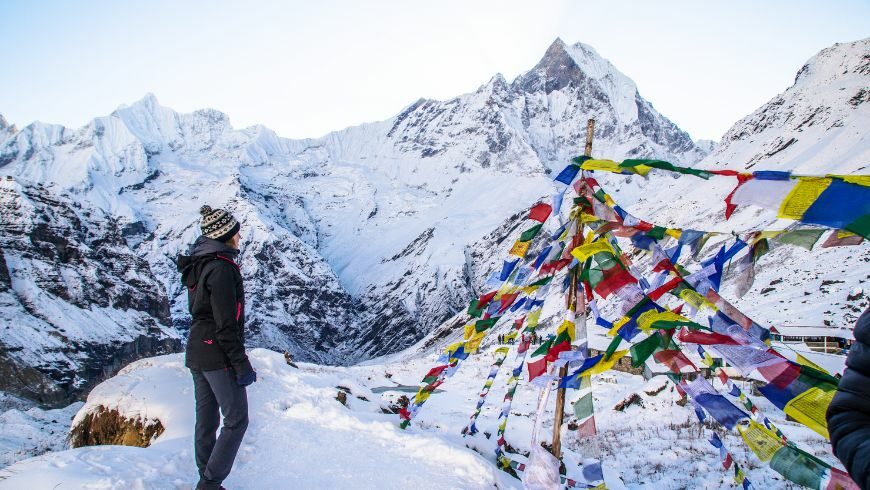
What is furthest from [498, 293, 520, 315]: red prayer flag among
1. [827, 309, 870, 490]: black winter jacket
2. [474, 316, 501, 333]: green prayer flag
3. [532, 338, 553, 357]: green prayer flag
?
[827, 309, 870, 490]: black winter jacket

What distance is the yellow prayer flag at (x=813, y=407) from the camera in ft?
9.36

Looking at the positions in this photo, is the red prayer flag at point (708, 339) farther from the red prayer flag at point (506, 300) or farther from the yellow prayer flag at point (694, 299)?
the red prayer flag at point (506, 300)

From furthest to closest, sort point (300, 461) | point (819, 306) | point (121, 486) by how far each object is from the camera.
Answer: point (819, 306), point (300, 461), point (121, 486)

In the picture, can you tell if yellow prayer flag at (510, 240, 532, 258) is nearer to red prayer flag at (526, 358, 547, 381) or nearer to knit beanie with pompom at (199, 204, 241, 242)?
red prayer flag at (526, 358, 547, 381)

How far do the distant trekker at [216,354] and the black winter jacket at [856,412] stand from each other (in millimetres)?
4014

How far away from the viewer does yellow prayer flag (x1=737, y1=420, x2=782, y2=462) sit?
3548mm

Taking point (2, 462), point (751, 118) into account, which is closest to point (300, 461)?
point (2, 462)

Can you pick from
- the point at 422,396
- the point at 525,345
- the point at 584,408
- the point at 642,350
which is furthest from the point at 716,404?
the point at 422,396

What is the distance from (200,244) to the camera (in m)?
4.41

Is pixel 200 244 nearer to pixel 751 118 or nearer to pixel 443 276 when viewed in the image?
pixel 751 118

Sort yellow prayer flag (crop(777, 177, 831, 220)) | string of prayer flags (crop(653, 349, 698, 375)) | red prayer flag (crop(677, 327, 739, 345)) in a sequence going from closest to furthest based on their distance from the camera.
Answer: yellow prayer flag (crop(777, 177, 831, 220)) → red prayer flag (crop(677, 327, 739, 345)) → string of prayer flags (crop(653, 349, 698, 375))

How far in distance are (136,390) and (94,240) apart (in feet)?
508

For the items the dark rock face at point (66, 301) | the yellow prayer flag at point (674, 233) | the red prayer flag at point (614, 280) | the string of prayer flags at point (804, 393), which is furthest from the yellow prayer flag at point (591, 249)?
the dark rock face at point (66, 301)

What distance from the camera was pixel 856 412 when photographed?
1688 millimetres
